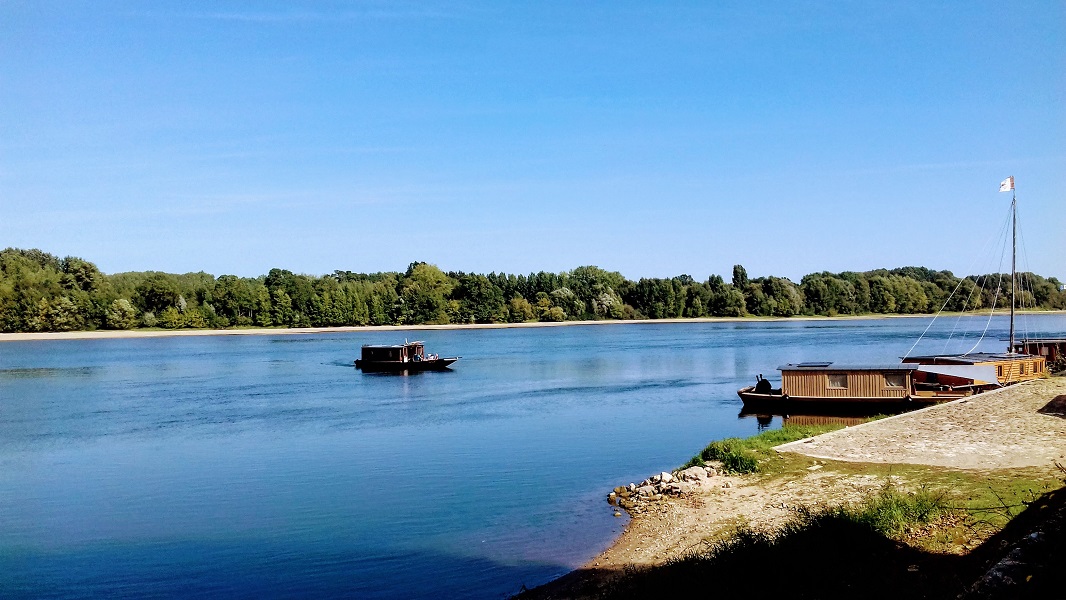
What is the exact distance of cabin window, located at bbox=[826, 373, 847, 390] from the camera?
151 ft

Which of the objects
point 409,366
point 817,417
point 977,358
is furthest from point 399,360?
point 977,358

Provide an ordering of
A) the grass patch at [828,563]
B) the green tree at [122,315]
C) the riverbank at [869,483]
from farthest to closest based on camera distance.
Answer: the green tree at [122,315]
the riverbank at [869,483]
the grass patch at [828,563]

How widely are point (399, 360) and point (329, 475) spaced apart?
57244 mm

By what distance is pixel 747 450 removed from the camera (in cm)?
2675

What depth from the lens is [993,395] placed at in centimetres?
3375

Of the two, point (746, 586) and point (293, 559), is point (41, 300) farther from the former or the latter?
point (746, 586)

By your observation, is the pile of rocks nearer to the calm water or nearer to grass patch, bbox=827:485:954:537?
the calm water

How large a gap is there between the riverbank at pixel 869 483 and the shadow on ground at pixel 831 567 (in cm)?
41

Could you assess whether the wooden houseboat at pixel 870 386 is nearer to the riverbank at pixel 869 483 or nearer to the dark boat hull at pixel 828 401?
the dark boat hull at pixel 828 401

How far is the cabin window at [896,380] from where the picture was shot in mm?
44688

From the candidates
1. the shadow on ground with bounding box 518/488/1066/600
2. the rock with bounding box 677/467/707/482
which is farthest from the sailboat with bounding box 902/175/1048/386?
the shadow on ground with bounding box 518/488/1066/600

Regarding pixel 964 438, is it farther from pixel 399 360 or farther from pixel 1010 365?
pixel 399 360

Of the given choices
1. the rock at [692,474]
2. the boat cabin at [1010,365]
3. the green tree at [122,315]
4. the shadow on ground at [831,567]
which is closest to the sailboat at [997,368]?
the boat cabin at [1010,365]

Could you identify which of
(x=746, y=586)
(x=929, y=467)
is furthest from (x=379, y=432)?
(x=746, y=586)
